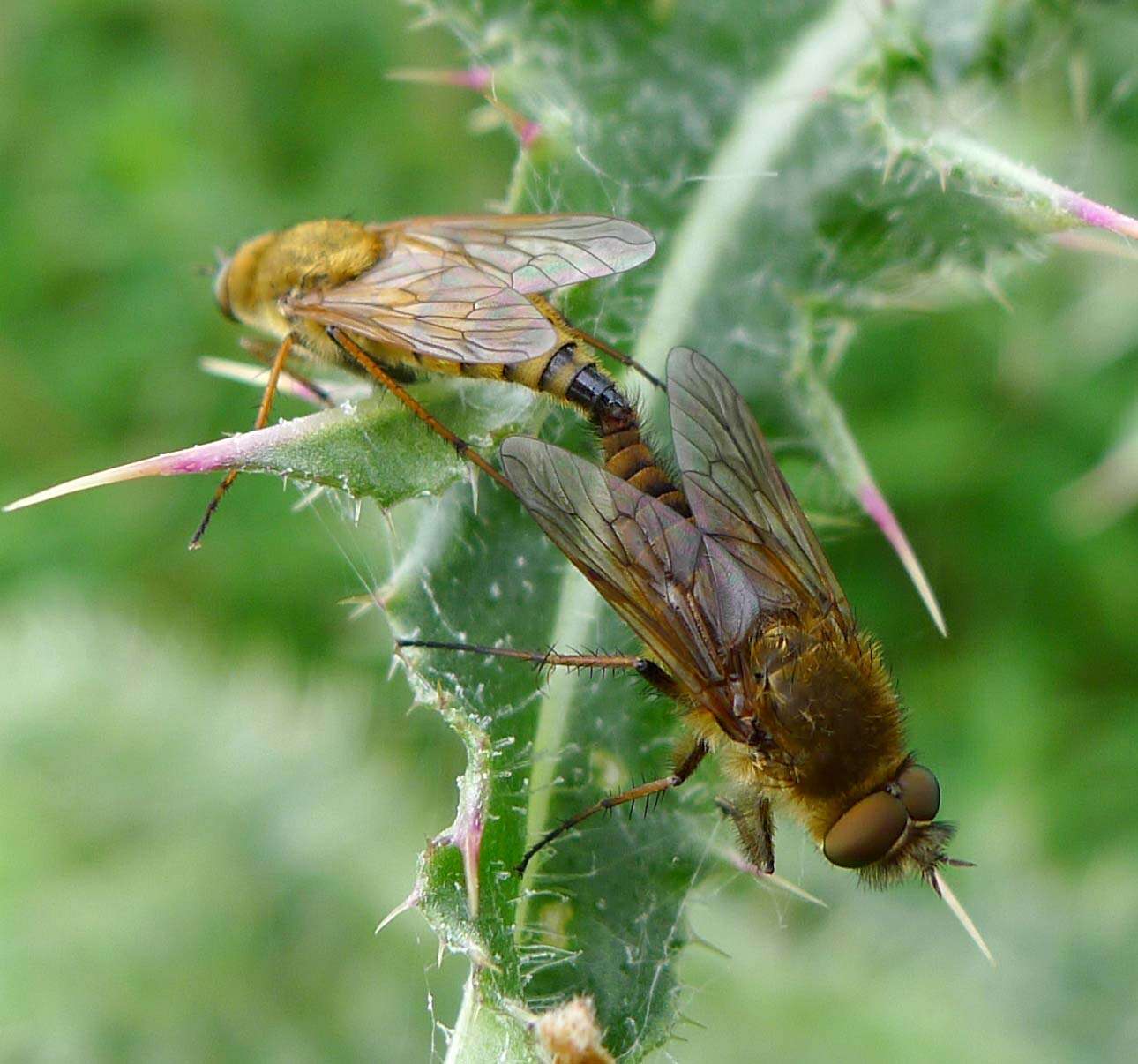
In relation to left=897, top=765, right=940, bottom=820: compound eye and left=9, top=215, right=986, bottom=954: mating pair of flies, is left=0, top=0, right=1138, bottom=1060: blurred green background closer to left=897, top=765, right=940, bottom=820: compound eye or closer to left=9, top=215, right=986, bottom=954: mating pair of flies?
left=9, top=215, right=986, bottom=954: mating pair of flies

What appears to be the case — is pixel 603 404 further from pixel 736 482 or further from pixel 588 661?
pixel 588 661

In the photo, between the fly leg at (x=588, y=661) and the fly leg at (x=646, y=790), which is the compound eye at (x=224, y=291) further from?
the fly leg at (x=646, y=790)

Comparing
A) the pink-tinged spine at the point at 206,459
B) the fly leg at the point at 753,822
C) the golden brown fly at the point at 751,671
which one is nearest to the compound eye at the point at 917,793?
the golden brown fly at the point at 751,671

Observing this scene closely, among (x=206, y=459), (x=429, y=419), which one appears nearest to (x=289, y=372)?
(x=429, y=419)

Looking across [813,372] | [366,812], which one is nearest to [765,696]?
[813,372]

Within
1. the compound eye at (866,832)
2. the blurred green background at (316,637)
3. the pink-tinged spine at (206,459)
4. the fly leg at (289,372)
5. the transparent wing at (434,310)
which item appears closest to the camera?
the pink-tinged spine at (206,459)

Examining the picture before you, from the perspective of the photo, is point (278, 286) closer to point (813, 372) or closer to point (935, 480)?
point (813, 372)
